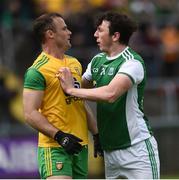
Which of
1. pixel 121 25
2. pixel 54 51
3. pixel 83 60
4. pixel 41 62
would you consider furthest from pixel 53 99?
pixel 83 60

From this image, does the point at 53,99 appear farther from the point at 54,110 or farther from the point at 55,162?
the point at 55,162

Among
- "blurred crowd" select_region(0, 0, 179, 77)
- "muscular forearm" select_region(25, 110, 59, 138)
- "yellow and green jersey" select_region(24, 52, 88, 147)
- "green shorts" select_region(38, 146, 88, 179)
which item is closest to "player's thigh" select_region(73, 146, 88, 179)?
"green shorts" select_region(38, 146, 88, 179)

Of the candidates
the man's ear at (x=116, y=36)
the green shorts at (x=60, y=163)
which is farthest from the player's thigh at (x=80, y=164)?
the man's ear at (x=116, y=36)

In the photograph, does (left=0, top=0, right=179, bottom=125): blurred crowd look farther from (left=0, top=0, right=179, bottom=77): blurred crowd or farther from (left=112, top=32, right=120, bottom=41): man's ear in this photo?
(left=112, top=32, right=120, bottom=41): man's ear

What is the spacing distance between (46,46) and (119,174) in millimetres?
1413

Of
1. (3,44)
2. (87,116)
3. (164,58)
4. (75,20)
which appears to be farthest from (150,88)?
(87,116)

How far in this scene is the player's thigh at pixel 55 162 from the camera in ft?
23.6

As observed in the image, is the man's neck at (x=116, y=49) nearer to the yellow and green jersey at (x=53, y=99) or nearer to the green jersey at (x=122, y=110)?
the green jersey at (x=122, y=110)

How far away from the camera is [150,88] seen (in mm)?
15828

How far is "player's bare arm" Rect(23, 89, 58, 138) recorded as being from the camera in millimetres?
7164

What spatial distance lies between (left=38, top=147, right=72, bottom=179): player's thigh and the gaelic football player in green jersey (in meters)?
0.48

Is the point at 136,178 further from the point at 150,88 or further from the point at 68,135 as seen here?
the point at 150,88

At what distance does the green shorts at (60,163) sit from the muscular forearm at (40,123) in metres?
0.20

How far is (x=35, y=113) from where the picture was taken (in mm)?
7160
